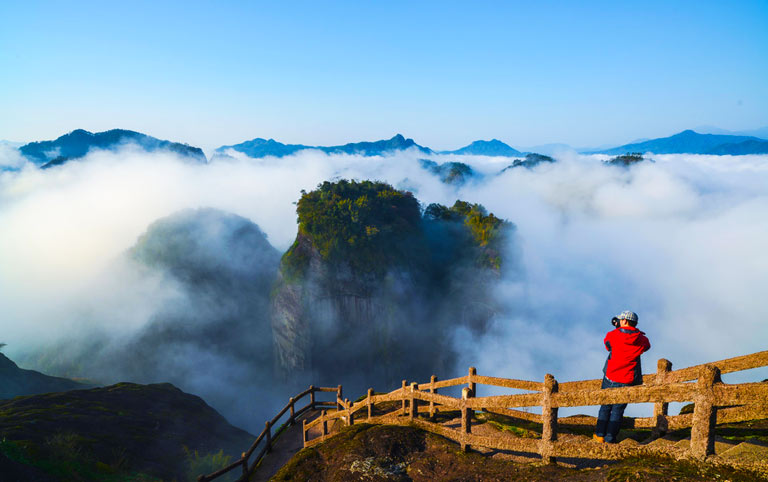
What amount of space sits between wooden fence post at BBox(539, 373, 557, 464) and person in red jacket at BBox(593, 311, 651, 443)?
40.0 inches

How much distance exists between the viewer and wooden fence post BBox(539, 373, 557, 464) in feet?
17.1

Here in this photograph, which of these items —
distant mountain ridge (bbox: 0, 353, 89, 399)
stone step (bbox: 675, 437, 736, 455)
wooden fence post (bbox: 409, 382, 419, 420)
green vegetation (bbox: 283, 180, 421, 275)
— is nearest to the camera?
stone step (bbox: 675, 437, 736, 455)

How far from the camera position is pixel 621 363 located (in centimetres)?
563

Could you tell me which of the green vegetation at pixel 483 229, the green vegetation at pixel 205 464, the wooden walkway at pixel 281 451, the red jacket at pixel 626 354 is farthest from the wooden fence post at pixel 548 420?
the green vegetation at pixel 483 229

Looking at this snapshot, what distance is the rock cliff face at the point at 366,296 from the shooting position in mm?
36281

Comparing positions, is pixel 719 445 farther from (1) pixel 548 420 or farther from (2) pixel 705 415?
(1) pixel 548 420

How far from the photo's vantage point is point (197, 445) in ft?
63.8

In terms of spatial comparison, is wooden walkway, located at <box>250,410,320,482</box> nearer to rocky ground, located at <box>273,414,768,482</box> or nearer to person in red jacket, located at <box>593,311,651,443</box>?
rocky ground, located at <box>273,414,768,482</box>

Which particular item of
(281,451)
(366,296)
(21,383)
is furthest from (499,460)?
(21,383)

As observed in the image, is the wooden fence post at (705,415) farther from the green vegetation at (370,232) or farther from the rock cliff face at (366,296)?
the green vegetation at (370,232)

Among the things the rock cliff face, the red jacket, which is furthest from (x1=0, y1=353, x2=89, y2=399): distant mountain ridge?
the red jacket

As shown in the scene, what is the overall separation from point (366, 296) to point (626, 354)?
105ft

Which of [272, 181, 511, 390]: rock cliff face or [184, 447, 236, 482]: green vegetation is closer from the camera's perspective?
[184, 447, 236, 482]: green vegetation

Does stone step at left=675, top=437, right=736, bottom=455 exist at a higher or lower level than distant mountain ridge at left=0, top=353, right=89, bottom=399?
higher
